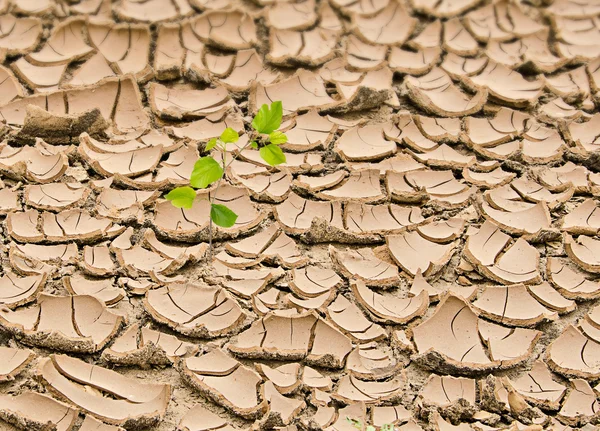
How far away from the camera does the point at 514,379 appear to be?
1.46 meters

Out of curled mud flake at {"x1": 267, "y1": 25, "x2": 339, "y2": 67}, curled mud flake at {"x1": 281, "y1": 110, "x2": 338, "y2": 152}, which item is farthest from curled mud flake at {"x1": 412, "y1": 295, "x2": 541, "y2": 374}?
curled mud flake at {"x1": 267, "y1": 25, "x2": 339, "y2": 67}

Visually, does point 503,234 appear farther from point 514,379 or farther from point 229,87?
point 229,87

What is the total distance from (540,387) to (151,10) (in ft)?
4.66

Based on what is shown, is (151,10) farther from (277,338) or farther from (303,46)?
(277,338)

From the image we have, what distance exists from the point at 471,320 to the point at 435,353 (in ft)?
0.37

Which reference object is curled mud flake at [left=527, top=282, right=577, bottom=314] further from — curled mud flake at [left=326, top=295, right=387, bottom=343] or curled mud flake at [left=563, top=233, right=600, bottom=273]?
curled mud flake at [left=326, top=295, right=387, bottom=343]

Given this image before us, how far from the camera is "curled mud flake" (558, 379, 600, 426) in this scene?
1.38m

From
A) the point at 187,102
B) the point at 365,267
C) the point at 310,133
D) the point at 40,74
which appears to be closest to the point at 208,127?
the point at 187,102

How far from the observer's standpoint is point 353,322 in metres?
1.53

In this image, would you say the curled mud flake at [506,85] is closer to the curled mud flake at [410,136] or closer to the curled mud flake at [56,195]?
the curled mud flake at [410,136]

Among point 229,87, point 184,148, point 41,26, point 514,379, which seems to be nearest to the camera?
point 514,379

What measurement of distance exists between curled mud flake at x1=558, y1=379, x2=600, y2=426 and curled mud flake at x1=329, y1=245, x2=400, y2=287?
36 centimetres

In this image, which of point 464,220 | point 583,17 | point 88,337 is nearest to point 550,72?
point 583,17

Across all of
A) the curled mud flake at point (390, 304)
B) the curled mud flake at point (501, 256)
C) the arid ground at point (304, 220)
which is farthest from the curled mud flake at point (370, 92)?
the curled mud flake at point (390, 304)
